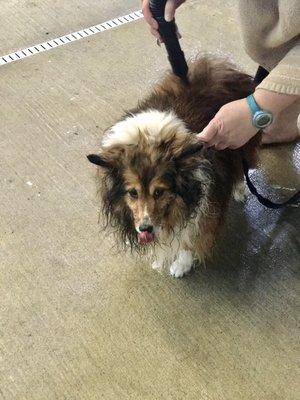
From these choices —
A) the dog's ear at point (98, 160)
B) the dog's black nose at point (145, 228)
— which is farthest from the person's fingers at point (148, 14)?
the dog's black nose at point (145, 228)

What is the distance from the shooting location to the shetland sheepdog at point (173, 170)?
1.24 metres

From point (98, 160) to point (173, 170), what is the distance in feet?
0.60

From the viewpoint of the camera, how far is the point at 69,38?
104 inches

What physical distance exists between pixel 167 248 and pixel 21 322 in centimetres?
49

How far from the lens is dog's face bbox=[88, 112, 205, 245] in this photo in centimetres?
123

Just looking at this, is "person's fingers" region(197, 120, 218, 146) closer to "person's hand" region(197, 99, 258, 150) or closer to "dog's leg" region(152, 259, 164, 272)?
"person's hand" region(197, 99, 258, 150)

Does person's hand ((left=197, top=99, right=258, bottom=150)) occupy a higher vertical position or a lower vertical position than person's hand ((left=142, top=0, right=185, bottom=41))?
lower

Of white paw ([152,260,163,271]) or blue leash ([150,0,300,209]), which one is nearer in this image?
blue leash ([150,0,300,209])

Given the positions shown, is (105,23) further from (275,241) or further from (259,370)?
(259,370)

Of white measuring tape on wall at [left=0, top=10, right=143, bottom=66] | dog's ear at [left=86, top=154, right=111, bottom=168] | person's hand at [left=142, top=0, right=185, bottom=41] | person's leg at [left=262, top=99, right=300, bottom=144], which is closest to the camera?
dog's ear at [left=86, top=154, right=111, bottom=168]

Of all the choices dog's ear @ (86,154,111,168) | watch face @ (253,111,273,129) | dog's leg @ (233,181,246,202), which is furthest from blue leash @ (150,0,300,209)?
dog's ear @ (86,154,111,168)

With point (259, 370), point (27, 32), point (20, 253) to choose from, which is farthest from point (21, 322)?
point (27, 32)

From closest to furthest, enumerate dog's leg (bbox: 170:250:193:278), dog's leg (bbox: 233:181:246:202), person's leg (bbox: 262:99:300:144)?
dog's leg (bbox: 170:250:193:278)
dog's leg (bbox: 233:181:246:202)
person's leg (bbox: 262:99:300:144)

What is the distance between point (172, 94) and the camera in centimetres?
147
